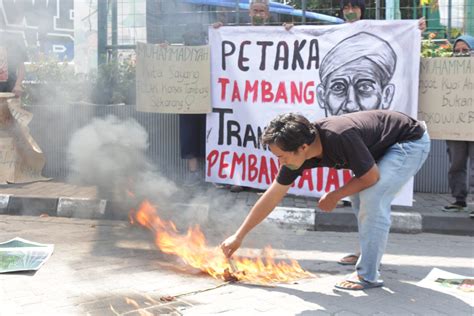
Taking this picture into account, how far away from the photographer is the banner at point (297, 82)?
5.80 metres

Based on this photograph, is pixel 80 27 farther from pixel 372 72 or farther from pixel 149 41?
pixel 372 72

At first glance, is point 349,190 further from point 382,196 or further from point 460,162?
point 460,162

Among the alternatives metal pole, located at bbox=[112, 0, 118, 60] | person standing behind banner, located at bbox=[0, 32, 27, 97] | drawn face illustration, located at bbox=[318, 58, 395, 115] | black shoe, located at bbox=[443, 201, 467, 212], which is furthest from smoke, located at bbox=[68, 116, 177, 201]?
black shoe, located at bbox=[443, 201, 467, 212]

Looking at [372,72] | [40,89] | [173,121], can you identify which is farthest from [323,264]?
[40,89]

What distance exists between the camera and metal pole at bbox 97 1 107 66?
26.0ft

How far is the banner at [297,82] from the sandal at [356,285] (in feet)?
7.18

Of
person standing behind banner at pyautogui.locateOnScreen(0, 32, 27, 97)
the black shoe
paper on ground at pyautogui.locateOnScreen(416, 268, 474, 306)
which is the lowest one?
paper on ground at pyautogui.locateOnScreen(416, 268, 474, 306)

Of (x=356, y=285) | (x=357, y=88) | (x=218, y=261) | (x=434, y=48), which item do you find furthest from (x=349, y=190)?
(x=434, y=48)

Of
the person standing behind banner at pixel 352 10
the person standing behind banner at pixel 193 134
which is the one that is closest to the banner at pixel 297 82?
the person standing behind banner at pixel 352 10

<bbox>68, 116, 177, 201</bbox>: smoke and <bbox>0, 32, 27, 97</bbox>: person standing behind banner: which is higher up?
<bbox>0, 32, 27, 97</bbox>: person standing behind banner

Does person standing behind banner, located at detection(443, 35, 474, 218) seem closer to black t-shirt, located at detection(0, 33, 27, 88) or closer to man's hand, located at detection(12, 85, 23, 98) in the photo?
black t-shirt, located at detection(0, 33, 27, 88)

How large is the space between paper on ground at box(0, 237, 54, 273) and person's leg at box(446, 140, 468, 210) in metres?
3.76

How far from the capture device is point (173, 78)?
21.2 feet

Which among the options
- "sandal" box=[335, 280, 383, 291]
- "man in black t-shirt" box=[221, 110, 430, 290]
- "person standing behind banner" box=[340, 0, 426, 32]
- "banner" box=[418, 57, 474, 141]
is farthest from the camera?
"person standing behind banner" box=[340, 0, 426, 32]
